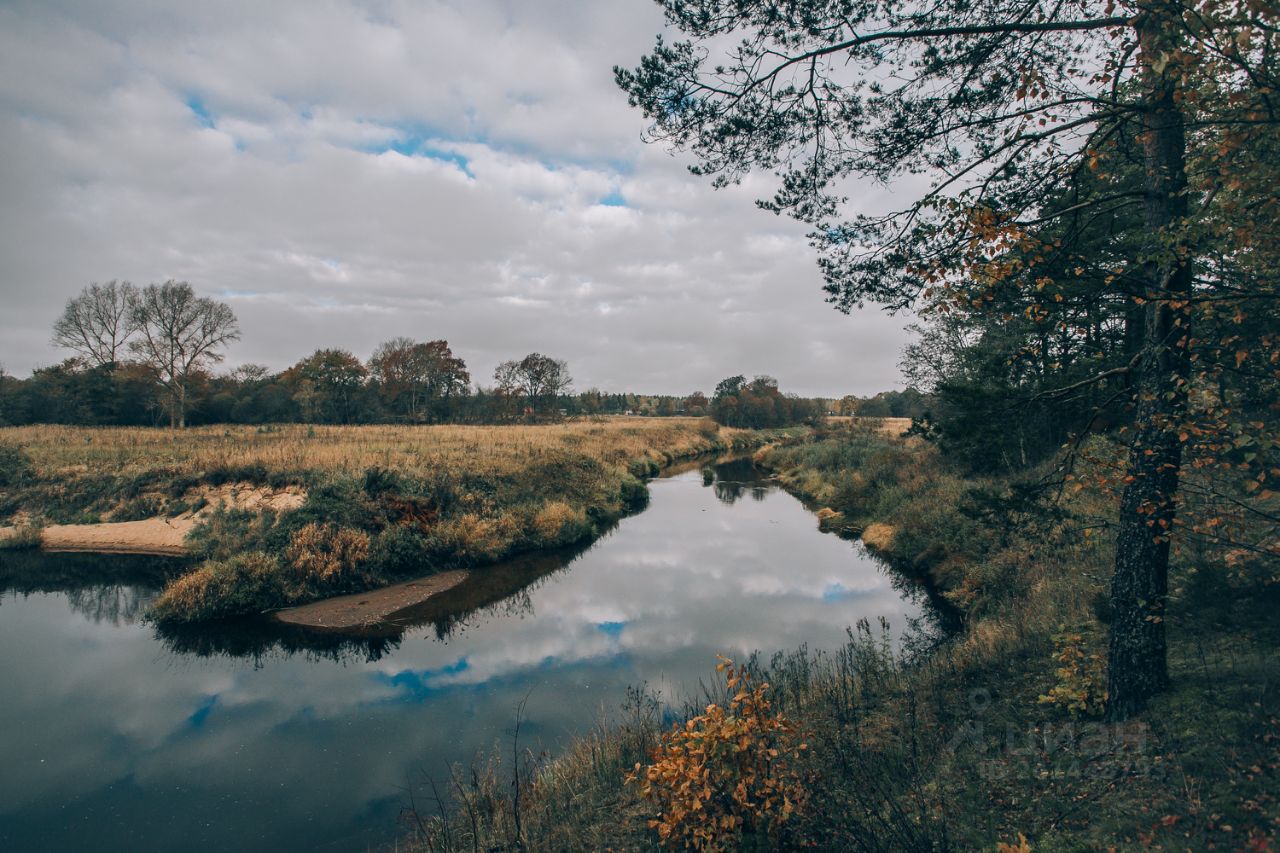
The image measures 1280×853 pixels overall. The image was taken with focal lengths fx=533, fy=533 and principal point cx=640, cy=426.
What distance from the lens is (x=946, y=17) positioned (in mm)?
4988

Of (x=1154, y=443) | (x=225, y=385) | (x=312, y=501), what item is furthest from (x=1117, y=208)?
(x=225, y=385)

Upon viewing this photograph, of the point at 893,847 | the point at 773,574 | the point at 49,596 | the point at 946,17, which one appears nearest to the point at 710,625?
the point at 773,574

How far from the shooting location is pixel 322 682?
9656 mm

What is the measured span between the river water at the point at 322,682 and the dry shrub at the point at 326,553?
2.09 metres

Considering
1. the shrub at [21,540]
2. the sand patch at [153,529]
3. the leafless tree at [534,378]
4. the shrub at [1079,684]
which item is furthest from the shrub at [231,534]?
the leafless tree at [534,378]

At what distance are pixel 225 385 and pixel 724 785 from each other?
205 ft

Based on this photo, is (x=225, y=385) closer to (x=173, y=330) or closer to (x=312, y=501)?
Answer: (x=173, y=330)

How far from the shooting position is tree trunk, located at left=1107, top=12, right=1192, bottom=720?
411 cm

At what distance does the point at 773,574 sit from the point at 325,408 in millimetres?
50968

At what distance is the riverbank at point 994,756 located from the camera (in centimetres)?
360

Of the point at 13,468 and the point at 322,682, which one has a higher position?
A: the point at 13,468

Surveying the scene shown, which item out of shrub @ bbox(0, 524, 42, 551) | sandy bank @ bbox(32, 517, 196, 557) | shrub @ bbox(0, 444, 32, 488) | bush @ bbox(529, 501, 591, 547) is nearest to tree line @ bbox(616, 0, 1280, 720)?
bush @ bbox(529, 501, 591, 547)

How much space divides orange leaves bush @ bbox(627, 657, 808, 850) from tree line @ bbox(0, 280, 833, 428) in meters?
47.0

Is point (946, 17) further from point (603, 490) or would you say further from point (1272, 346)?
point (603, 490)
